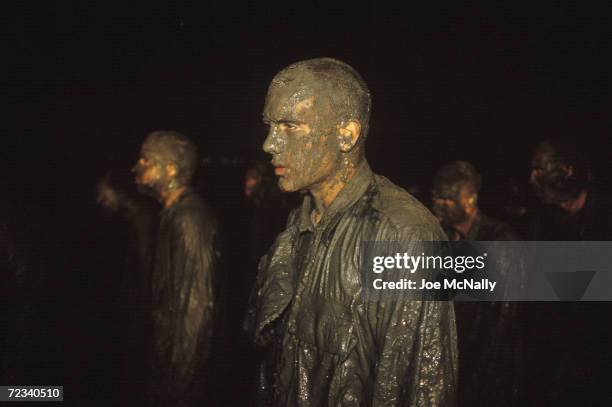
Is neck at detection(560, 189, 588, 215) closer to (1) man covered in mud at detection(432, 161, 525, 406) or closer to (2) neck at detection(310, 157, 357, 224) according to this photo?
(1) man covered in mud at detection(432, 161, 525, 406)

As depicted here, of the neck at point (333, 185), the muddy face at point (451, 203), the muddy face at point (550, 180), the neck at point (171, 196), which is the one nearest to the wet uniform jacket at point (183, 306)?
the neck at point (171, 196)

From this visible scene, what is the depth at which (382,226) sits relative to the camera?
2.00m

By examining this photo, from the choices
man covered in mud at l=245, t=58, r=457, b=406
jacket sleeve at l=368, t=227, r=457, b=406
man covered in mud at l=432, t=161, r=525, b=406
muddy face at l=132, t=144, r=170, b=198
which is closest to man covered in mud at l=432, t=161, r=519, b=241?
man covered in mud at l=432, t=161, r=525, b=406

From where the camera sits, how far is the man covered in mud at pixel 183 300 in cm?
373

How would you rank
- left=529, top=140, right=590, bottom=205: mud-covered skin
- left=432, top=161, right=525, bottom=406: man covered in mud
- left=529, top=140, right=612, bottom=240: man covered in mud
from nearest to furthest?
left=432, top=161, right=525, bottom=406: man covered in mud
left=529, top=140, right=612, bottom=240: man covered in mud
left=529, top=140, right=590, bottom=205: mud-covered skin

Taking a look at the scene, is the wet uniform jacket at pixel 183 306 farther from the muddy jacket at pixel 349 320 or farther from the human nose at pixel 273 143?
the human nose at pixel 273 143

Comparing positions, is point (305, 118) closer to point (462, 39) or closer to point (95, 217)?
point (462, 39)

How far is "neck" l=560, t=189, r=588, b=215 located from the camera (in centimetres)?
425

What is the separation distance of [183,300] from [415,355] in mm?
2333

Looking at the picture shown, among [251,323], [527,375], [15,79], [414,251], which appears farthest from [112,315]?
[414,251]

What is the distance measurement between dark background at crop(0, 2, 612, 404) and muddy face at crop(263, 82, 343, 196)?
3.45 meters

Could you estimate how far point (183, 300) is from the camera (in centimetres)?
377

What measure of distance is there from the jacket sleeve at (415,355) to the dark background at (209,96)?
4041 mm

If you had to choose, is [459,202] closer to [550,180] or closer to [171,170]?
[550,180]
